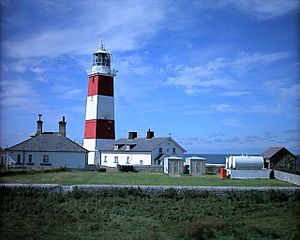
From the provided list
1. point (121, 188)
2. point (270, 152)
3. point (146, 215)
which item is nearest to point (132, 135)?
point (270, 152)

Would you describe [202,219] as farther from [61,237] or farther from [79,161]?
[79,161]

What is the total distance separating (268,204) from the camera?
1827cm

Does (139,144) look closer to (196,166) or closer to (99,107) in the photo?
(99,107)

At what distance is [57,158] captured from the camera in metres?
35.6

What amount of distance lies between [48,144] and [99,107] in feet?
21.6

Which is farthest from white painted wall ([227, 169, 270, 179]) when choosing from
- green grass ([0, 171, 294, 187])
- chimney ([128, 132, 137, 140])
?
chimney ([128, 132, 137, 140])

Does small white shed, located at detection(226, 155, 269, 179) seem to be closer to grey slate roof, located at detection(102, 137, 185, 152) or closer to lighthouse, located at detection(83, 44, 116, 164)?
grey slate roof, located at detection(102, 137, 185, 152)

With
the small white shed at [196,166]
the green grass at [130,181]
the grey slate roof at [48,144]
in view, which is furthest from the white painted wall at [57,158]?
the small white shed at [196,166]

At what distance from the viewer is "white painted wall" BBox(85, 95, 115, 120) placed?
3978 centimetres

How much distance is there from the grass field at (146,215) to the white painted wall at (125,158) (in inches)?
820

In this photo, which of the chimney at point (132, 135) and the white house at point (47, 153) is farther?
the chimney at point (132, 135)

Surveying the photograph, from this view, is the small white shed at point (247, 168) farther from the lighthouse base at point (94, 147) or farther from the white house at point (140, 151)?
the lighthouse base at point (94, 147)

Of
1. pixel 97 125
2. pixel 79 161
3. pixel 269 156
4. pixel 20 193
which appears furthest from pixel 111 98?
pixel 20 193

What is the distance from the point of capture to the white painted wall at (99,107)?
39.8 meters
